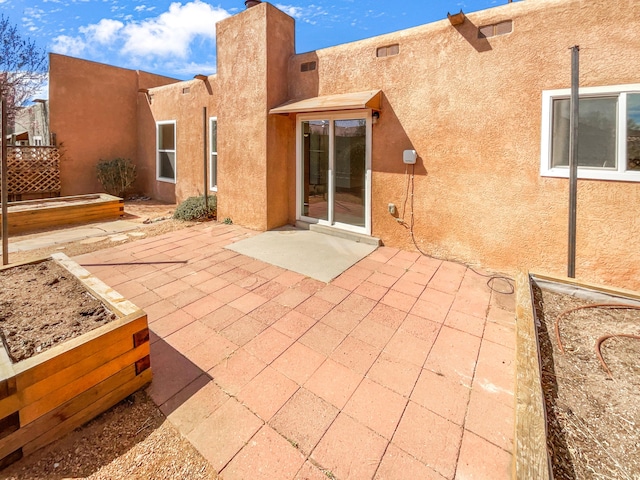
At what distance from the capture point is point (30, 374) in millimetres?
2203

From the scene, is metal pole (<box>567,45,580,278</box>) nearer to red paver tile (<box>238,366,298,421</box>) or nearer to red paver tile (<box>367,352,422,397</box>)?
red paver tile (<box>367,352,422,397</box>)

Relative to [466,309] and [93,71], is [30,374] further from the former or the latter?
[93,71]

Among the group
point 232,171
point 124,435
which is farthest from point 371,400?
point 232,171

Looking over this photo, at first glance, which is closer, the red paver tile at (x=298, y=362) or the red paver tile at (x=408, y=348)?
the red paver tile at (x=298, y=362)

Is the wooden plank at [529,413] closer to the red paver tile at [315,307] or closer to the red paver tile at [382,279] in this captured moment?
the red paver tile at [382,279]

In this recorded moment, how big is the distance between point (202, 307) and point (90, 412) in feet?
6.20

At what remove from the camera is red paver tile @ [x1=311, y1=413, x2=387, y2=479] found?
2.22 meters

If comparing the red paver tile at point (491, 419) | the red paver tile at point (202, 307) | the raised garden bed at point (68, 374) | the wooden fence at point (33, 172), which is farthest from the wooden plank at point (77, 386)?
the wooden fence at point (33, 172)

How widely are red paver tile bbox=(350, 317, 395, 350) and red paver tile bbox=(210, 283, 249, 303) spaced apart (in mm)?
1888

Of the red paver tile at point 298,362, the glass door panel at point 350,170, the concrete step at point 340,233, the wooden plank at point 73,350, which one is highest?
the glass door panel at point 350,170

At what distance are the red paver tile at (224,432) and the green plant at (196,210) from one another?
300 inches

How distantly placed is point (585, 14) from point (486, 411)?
5689 mm

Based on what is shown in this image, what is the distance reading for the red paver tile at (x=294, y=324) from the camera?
3.85m

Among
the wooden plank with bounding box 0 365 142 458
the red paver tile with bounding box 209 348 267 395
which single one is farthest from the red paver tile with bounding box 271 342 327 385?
the wooden plank with bounding box 0 365 142 458
